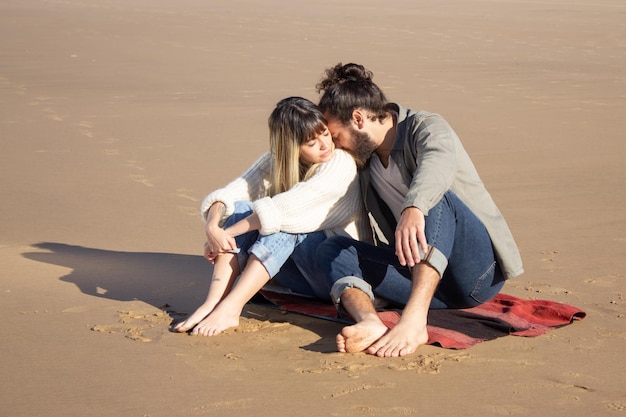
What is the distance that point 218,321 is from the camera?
419 centimetres

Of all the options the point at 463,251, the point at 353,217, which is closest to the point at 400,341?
the point at 463,251

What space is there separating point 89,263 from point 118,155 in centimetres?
330

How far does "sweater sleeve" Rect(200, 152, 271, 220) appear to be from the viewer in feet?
15.0

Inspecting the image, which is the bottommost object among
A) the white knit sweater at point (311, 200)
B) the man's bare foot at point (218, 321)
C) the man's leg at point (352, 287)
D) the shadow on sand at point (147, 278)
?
the shadow on sand at point (147, 278)

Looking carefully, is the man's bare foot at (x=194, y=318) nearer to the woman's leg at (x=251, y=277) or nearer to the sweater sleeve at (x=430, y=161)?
the woman's leg at (x=251, y=277)

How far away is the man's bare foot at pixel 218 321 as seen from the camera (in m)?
4.16

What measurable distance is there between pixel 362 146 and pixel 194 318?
3.47ft

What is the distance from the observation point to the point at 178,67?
47.8ft

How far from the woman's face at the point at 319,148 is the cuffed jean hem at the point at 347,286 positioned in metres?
0.58

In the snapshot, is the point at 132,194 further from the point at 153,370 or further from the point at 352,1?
the point at 352,1

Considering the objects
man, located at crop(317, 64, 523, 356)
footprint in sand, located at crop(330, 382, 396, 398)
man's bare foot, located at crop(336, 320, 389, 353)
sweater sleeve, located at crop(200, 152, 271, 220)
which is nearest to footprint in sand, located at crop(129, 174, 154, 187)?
sweater sleeve, located at crop(200, 152, 271, 220)

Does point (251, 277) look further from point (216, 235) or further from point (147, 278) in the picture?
point (147, 278)

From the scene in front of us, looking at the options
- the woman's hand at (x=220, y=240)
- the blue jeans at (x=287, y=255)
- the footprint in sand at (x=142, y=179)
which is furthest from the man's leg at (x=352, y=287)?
the footprint in sand at (x=142, y=179)

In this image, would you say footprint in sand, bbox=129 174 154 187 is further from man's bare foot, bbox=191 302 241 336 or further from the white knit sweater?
man's bare foot, bbox=191 302 241 336
